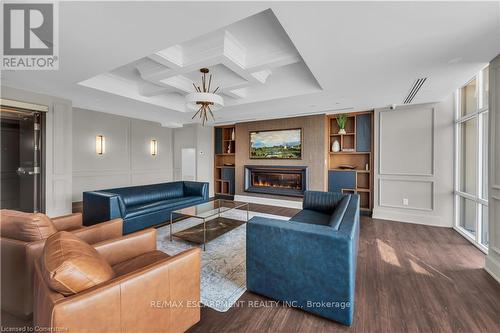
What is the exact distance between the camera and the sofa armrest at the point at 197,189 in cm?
495

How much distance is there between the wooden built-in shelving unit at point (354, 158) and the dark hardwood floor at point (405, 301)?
85.6 inches

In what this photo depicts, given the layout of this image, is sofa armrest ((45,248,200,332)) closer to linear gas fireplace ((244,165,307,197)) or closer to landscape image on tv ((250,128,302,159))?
linear gas fireplace ((244,165,307,197))

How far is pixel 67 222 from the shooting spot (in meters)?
2.40

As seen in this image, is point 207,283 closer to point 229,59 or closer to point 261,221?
point 261,221

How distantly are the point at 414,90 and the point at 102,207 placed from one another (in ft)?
17.3

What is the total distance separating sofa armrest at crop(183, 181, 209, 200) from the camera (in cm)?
495

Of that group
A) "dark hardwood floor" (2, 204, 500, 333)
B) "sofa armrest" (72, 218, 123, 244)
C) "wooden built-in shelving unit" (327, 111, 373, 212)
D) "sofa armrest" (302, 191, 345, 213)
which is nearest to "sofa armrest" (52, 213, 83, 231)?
"sofa armrest" (72, 218, 123, 244)

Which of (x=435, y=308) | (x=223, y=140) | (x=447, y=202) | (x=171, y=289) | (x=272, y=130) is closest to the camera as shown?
(x=171, y=289)

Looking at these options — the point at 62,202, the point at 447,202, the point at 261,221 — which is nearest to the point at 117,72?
the point at 62,202

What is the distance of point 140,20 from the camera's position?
1715 mm

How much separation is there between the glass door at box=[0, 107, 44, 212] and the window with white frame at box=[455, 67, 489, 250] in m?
7.31

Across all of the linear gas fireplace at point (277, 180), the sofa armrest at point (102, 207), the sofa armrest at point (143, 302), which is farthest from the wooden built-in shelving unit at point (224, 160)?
the sofa armrest at point (143, 302)

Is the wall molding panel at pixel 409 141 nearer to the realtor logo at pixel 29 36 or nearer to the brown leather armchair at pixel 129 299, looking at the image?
the brown leather armchair at pixel 129 299

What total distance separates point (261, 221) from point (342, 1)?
71.5 inches
